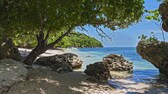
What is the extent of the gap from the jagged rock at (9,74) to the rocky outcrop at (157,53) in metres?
12.1

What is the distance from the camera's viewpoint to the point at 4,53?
58.2 ft

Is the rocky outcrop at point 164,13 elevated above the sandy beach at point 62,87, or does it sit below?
above

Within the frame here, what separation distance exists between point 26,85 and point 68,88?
2.12m

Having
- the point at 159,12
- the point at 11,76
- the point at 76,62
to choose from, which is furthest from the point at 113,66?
the point at 11,76

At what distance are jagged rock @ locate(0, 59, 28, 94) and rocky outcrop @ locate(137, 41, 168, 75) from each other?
12083 mm

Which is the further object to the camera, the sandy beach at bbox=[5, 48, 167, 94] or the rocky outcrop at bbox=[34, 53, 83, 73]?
the rocky outcrop at bbox=[34, 53, 83, 73]

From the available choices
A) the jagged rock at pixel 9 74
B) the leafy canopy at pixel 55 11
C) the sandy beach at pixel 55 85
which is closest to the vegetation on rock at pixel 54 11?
the leafy canopy at pixel 55 11

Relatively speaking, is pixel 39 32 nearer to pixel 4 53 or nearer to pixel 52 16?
pixel 4 53

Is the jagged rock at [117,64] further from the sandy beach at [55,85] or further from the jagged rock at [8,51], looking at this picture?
the jagged rock at [8,51]

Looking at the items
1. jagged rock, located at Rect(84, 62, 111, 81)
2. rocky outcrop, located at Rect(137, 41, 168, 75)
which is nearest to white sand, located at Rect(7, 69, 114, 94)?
jagged rock, located at Rect(84, 62, 111, 81)

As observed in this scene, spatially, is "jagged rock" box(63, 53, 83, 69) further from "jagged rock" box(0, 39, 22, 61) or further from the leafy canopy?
the leafy canopy

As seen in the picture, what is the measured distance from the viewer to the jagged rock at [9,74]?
12.3m

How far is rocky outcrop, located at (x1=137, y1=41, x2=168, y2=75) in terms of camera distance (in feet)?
74.5

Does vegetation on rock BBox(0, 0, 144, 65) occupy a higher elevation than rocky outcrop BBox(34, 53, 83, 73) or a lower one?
higher
